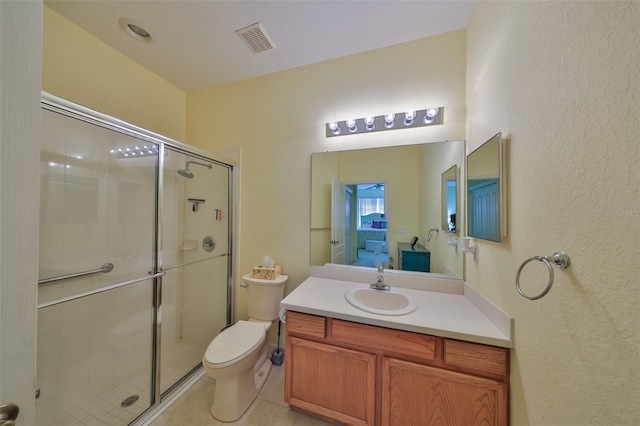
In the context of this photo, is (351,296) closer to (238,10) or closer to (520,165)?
(520,165)

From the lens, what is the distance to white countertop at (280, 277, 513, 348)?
1.03 m

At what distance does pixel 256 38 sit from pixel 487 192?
6.23 feet

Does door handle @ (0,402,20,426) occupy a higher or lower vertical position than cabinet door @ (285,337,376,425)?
higher

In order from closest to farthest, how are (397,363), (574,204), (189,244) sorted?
(574,204)
(397,363)
(189,244)

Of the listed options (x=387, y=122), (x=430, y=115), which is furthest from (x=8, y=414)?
(x=430, y=115)

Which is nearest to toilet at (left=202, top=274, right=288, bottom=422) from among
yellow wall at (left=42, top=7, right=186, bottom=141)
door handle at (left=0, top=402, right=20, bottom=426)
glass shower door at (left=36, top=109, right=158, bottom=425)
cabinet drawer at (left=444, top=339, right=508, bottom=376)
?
glass shower door at (left=36, top=109, right=158, bottom=425)

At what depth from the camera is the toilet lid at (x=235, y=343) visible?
1.35 meters

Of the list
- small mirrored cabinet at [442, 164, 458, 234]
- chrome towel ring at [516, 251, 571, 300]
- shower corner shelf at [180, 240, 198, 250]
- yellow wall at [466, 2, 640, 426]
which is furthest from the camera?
shower corner shelf at [180, 240, 198, 250]

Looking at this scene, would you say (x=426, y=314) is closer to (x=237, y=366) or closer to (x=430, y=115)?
(x=237, y=366)

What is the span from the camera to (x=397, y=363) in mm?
1136

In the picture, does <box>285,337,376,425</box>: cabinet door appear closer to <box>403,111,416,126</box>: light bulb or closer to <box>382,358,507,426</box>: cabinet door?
<box>382,358,507,426</box>: cabinet door

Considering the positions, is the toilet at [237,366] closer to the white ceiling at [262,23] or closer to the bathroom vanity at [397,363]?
the bathroom vanity at [397,363]

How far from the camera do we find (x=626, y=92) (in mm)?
526

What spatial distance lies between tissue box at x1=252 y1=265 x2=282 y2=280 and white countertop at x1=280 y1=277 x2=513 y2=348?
1.24ft
